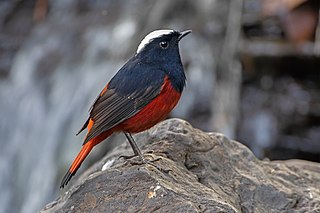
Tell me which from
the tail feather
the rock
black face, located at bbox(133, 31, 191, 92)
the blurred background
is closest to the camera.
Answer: the rock

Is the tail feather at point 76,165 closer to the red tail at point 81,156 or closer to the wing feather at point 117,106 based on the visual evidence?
the red tail at point 81,156

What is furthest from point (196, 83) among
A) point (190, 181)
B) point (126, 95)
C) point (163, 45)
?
point (190, 181)

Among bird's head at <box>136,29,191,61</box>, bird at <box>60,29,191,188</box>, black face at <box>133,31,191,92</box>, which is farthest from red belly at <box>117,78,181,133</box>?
bird's head at <box>136,29,191,61</box>

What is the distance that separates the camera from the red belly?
3.96m

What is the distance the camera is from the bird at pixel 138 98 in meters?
3.93

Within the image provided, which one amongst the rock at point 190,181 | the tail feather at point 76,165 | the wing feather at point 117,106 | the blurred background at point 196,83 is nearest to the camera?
the rock at point 190,181

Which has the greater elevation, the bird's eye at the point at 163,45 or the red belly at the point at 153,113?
the bird's eye at the point at 163,45

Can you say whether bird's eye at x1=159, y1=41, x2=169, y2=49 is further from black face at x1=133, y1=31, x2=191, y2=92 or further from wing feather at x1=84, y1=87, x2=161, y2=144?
wing feather at x1=84, y1=87, x2=161, y2=144

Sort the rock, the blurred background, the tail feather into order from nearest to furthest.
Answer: the rock < the tail feather < the blurred background

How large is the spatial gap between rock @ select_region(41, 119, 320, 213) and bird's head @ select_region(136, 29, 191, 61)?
0.36m

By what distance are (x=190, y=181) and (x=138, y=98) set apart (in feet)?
1.87

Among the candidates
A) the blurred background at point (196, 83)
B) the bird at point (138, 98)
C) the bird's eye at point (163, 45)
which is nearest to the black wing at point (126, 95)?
the bird at point (138, 98)

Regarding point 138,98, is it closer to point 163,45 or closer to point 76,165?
point 163,45

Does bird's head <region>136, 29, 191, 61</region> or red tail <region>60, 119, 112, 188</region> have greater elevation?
bird's head <region>136, 29, 191, 61</region>
